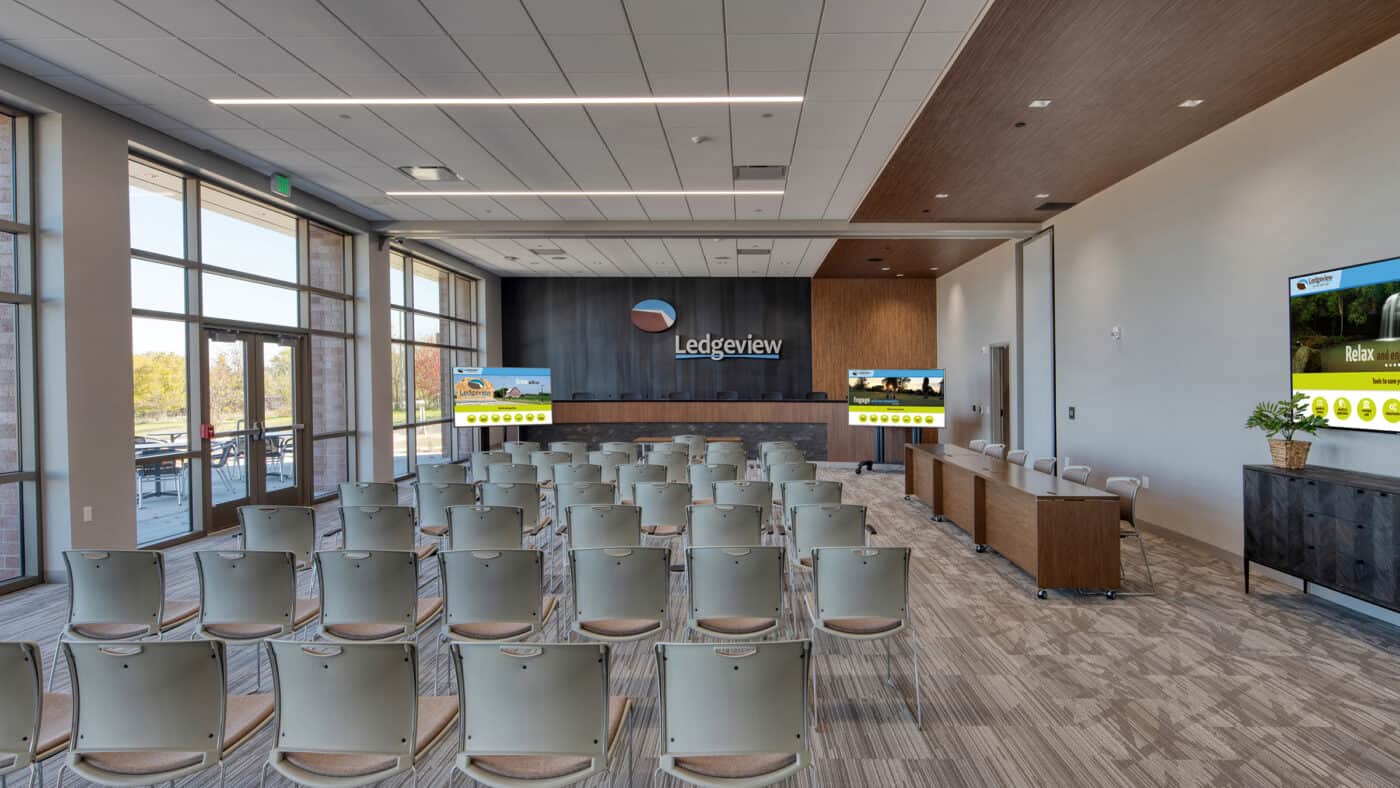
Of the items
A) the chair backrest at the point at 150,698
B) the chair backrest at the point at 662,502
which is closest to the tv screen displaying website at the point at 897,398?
the chair backrest at the point at 662,502

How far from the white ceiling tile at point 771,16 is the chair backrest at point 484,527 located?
3.45 metres

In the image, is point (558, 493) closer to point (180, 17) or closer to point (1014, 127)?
point (180, 17)

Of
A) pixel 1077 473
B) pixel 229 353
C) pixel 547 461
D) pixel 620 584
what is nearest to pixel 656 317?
pixel 547 461

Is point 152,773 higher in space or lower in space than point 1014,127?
lower

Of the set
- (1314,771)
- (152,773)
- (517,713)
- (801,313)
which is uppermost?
(801,313)

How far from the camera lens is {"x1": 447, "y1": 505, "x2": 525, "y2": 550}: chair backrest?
461cm

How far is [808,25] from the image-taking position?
4.75m

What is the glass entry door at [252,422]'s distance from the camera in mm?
7859

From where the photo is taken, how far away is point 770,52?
5145mm

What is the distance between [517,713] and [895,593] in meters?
2.00

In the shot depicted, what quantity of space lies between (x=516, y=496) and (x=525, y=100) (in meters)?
3.30

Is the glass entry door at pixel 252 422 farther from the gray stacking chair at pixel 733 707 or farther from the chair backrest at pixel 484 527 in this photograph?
the gray stacking chair at pixel 733 707

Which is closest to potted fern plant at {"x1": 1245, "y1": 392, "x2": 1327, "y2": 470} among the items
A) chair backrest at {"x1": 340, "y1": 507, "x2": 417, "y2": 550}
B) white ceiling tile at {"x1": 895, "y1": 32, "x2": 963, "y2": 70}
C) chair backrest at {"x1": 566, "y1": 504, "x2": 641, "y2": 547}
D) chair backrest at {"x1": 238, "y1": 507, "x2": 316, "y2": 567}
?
white ceiling tile at {"x1": 895, "y1": 32, "x2": 963, "y2": 70}

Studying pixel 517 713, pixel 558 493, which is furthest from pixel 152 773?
pixel 558 493
